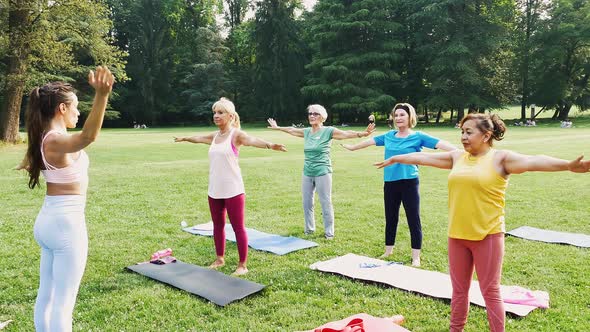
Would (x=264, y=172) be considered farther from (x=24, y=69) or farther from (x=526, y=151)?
(x=24, y=69)

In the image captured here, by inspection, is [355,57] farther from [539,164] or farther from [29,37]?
[539,164]

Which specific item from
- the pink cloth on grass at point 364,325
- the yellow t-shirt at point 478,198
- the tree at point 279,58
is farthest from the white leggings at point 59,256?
the tree at point 279,58

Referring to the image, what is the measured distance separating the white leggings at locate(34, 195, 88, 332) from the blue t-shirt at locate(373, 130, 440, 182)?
150 inches

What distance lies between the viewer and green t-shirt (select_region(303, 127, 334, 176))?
23.2 ft

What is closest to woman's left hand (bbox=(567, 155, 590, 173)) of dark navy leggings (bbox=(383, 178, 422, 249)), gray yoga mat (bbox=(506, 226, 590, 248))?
dark navy leggings (bbox=(383, 178, 422, 249))

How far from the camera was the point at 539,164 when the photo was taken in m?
3.22

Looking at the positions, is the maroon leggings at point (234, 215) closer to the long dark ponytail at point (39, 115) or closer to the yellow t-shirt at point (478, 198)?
the long dark ponytail at point (39, 115)

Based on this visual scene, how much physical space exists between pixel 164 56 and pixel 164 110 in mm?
6798

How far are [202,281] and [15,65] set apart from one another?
2247 centimetres

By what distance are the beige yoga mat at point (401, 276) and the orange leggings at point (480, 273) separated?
795mm

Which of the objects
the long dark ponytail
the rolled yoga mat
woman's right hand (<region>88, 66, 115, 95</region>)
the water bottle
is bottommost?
the rolled yoga mat

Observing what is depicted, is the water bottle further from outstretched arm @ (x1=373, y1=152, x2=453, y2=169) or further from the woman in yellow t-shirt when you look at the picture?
the woman in yellow t-shirt

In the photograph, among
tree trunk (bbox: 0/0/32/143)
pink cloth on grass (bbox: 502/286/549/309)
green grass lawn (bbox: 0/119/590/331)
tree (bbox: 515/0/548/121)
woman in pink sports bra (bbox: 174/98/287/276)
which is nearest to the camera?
green grass lawn (bbox: 0/119/590/331)

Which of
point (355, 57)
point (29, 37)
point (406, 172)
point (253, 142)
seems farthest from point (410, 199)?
point (355, 57)
